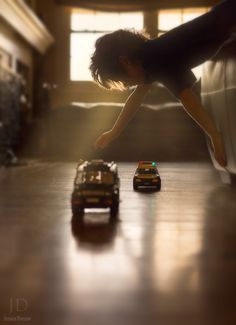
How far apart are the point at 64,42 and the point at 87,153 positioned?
3184 mm

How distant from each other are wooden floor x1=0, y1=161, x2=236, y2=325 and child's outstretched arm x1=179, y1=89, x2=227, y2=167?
0.14m

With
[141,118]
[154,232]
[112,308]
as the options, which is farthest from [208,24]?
[141,118]

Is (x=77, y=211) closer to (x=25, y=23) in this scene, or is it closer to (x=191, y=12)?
(x=25, y=23)

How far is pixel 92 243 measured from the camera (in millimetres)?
815

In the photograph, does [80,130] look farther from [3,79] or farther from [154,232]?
[154,232]

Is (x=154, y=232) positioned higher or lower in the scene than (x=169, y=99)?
lower

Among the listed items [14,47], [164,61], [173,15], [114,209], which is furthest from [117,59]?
[173,15]

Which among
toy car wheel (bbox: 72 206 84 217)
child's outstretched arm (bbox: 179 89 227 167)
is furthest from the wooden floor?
child's outstretched arm (bbox: 179 89 227 167)

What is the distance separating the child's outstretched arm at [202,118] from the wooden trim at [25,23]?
3.48m

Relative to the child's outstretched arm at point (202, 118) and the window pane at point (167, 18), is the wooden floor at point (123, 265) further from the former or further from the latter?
the window pane at point (167, 18)

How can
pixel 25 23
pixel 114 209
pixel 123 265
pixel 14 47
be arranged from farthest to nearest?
1. pixel 14 47
2. pixel 25 23
3. pixel 114 209
4. pixel 123 265

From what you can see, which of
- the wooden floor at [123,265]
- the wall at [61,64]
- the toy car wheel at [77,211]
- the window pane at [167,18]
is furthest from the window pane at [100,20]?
the toy car wheel at [77,211]

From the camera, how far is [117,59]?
2.69ft

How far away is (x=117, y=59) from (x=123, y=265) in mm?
313
